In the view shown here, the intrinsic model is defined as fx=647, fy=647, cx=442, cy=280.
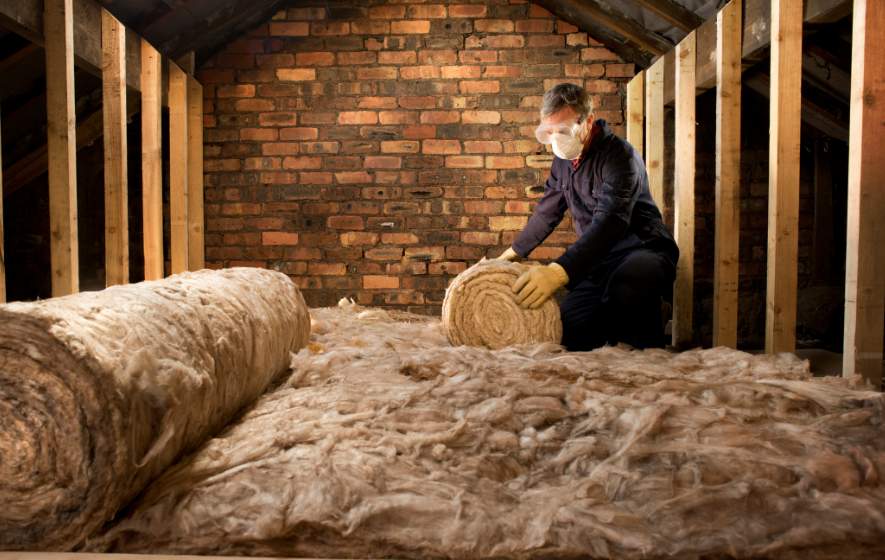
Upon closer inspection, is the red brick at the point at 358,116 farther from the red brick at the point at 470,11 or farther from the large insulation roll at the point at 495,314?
the large insulation roll at the point at 495,314

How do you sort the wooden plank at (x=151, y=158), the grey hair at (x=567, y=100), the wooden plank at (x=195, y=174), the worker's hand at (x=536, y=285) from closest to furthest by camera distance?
1. the worker's hand at (x=536, y=285)
2. the grey hair at (x=567, y=100)
3. the wooden plank at (x=151, y=158)
4. the wooden plank at (x=195, y=174)

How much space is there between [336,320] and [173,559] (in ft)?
7.12

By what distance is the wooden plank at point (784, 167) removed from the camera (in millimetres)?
2193

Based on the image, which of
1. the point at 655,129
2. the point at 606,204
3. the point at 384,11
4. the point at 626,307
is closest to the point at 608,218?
the point at 606,204

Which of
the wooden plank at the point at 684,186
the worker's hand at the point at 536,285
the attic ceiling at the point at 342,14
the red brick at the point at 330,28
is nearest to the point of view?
the worker's hand at the point at 536,285

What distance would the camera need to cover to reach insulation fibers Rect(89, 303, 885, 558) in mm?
987

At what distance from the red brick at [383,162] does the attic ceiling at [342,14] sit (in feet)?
3.06

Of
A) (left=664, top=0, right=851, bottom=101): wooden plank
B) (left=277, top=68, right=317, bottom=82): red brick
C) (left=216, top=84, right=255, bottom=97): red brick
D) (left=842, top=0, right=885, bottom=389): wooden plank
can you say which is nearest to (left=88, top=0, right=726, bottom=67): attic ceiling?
(left=664, top=0, right=851, bottom=101): wooden plank

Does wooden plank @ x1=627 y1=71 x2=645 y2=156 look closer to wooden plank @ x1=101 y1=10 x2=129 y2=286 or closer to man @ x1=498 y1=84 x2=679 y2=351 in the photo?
man @ x1=498 y1=84 x2=679 y2=351

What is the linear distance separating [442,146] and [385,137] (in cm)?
37

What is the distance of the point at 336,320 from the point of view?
10.0 feet

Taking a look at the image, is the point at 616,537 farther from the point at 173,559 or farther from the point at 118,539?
the point at 118,539

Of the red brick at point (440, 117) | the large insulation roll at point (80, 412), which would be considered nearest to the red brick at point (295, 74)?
the red brick at point (440, 117)

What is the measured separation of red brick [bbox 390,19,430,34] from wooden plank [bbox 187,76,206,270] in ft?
4.18
